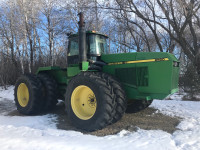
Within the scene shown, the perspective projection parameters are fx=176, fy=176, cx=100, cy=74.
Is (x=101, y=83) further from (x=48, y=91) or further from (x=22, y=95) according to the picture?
(x=22, y=95)

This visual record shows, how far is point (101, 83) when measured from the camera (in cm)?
377

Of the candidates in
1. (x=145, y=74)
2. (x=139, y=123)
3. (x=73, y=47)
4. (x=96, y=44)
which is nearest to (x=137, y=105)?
(x=139, y=123)

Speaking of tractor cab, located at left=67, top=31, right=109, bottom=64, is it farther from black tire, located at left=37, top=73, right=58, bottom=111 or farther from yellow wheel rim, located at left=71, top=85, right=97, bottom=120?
yellow wheel rim, located at left=71, top=85, right=97, bottom=120

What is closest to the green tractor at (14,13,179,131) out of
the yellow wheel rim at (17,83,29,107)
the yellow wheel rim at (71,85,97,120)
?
the yellow wheel rim at (71,85,97,120)

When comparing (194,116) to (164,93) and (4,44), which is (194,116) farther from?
(4,44)

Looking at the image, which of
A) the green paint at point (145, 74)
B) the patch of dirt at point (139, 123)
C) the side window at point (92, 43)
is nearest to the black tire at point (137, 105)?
the patch of dirt at point (139, 123)

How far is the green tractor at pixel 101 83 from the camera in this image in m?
3.79

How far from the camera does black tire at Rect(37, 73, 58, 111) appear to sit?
546cm

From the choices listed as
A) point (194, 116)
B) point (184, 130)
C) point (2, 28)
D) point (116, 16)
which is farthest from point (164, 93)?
point (2, 28)

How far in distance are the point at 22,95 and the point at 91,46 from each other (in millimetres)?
3047

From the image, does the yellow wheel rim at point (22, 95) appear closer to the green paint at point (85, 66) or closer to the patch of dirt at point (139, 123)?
the patch of dirt at point (139, 123)

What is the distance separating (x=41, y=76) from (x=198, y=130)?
4.62m

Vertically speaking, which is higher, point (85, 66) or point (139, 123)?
point (85, 66)

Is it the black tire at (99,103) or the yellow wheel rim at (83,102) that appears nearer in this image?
A: the black tire at (99,103)
